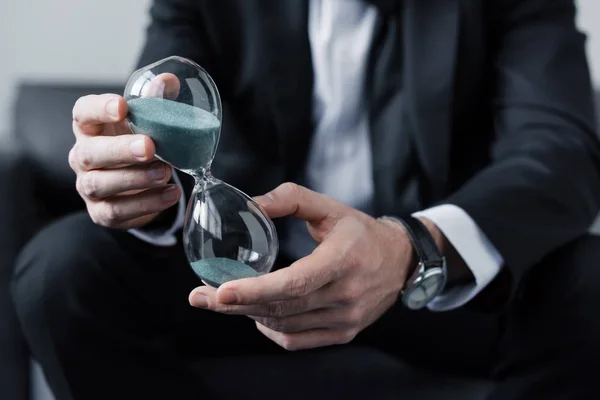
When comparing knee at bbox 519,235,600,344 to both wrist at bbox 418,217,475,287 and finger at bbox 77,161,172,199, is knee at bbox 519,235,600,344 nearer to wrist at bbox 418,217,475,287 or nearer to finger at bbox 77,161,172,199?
wrist at bbox 418,217,475,287

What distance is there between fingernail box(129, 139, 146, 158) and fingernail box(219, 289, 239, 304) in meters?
0.13

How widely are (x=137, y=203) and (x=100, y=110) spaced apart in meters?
0.12

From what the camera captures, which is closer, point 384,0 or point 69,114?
point 384,0

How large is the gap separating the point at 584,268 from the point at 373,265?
30cm

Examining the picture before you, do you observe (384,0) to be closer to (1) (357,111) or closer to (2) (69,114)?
(1) (357,111)

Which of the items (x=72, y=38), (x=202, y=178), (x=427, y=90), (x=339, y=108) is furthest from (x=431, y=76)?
(x=72, y=38)

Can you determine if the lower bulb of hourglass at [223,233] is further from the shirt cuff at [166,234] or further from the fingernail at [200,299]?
the shirt cuff at [166,234]

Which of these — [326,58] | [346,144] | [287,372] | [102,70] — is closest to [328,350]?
[287,372]

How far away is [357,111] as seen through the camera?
113 centimetres

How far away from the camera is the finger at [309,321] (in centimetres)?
76

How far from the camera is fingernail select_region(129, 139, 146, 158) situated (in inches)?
24.7

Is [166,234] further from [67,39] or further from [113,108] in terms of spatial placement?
[67,39]

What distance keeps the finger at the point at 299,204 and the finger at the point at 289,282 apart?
0.06m

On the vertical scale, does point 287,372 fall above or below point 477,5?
below
